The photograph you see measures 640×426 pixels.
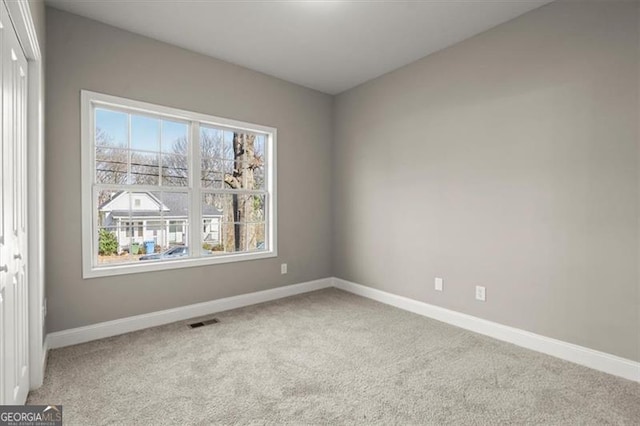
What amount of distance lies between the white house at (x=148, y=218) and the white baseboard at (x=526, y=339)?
91.4 inches

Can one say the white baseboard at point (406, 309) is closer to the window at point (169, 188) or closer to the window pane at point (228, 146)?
the window at point (169, 188)

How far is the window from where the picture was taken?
2.89 meters

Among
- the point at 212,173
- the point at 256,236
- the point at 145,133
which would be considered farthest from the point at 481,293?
the point at 145,133

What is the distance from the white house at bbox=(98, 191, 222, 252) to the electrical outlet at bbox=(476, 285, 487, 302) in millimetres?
2784

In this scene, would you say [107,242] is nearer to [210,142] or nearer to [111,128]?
[111,128]

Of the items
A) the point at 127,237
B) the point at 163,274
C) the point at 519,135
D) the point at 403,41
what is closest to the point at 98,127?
the point at 127,237

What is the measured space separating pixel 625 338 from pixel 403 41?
2.93 metres

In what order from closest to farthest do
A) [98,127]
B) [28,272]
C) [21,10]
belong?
[21,10] < [28,272] < [98,127]

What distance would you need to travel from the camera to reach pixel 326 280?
14.9 ft

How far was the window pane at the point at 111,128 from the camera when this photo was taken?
290 cm

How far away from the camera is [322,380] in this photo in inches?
83.8

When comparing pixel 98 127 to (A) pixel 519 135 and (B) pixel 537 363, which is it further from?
(B) pixel 537 363

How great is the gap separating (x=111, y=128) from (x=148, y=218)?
881mm

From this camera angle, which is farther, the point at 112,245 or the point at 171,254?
the point at 171,254
